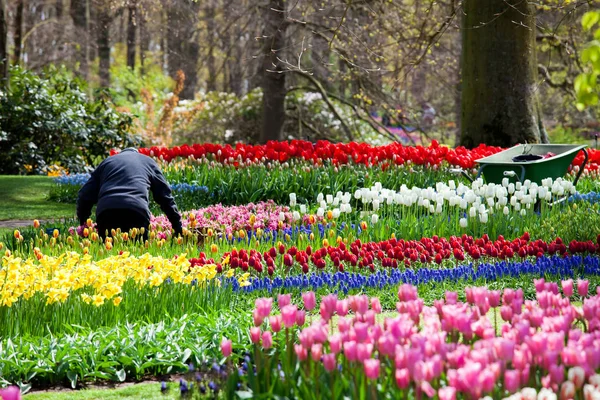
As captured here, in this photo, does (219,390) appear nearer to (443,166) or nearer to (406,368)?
(406,368)

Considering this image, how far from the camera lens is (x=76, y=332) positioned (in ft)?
16.5

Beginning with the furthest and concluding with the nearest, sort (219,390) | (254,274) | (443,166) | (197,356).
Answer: (443,166), (254,274), (197,356), (219,390)

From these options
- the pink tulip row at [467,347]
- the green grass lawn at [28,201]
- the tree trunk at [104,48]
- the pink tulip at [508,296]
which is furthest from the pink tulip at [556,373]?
the tree trunk at [104,48]

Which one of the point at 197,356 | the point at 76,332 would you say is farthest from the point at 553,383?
the point at 76,332

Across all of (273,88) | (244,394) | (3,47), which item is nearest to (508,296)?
(244,394)

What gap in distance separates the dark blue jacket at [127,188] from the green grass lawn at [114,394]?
3.36 meters

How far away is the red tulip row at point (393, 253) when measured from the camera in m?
6.57

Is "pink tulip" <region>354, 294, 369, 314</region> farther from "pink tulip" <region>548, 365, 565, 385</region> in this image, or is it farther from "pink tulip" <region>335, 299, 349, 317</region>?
"pink tulip" <region>548, 365, 565, 385</region>

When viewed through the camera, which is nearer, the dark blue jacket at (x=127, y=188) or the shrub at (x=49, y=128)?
the dark blue jacket at (x=127, y=188)

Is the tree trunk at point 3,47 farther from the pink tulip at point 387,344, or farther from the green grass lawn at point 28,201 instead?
the pink tulip at point 387,344

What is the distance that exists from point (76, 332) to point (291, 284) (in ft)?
5.53

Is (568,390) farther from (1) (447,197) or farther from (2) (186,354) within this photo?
(1) (447,197)

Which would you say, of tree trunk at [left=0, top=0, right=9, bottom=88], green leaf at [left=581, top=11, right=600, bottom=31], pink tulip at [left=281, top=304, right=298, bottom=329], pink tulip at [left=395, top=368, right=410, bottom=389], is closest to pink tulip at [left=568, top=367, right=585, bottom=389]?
pink tulip at [left=395, top=368, right=410, bottom=389]

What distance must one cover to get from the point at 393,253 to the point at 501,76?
8.46 metres
